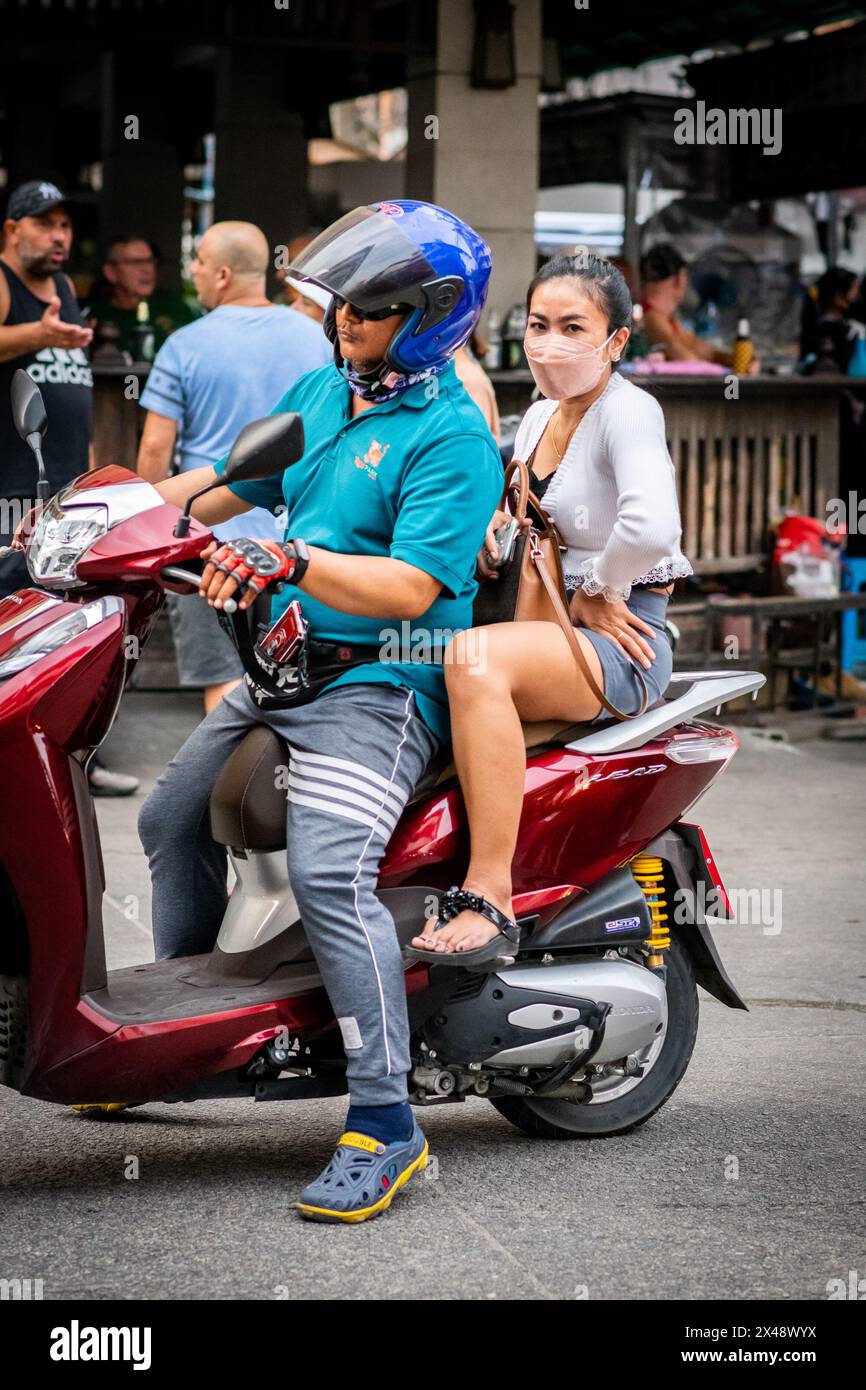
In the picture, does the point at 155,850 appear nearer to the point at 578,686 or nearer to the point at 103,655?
the point at 103,655

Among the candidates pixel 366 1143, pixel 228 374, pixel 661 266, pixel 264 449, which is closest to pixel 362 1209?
pixel 366 1143

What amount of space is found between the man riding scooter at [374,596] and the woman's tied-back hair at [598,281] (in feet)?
1.19

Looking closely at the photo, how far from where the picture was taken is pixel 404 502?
3250 mm

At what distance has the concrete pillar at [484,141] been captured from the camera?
9.55 m

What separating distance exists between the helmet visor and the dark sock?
1.43 meters

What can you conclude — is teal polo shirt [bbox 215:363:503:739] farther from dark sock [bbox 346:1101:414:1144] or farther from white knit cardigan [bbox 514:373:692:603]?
dark sock [bbox 346:1101:414:1144]

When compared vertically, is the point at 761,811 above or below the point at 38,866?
below

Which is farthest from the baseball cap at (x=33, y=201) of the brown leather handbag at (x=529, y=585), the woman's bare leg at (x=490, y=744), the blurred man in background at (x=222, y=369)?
the woman's bare leg at (x=490, y=744)

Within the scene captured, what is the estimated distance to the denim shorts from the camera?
354cm

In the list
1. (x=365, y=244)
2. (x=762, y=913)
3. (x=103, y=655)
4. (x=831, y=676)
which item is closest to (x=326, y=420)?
(x=365, y=244)

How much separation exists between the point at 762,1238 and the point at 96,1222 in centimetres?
118

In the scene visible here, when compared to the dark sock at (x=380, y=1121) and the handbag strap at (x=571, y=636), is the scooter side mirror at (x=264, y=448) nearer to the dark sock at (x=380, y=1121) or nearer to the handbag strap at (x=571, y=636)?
the handbag strap at (x=571, y=636)

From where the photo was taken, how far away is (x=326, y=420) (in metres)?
3.43

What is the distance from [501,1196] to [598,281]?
70.8 inches
